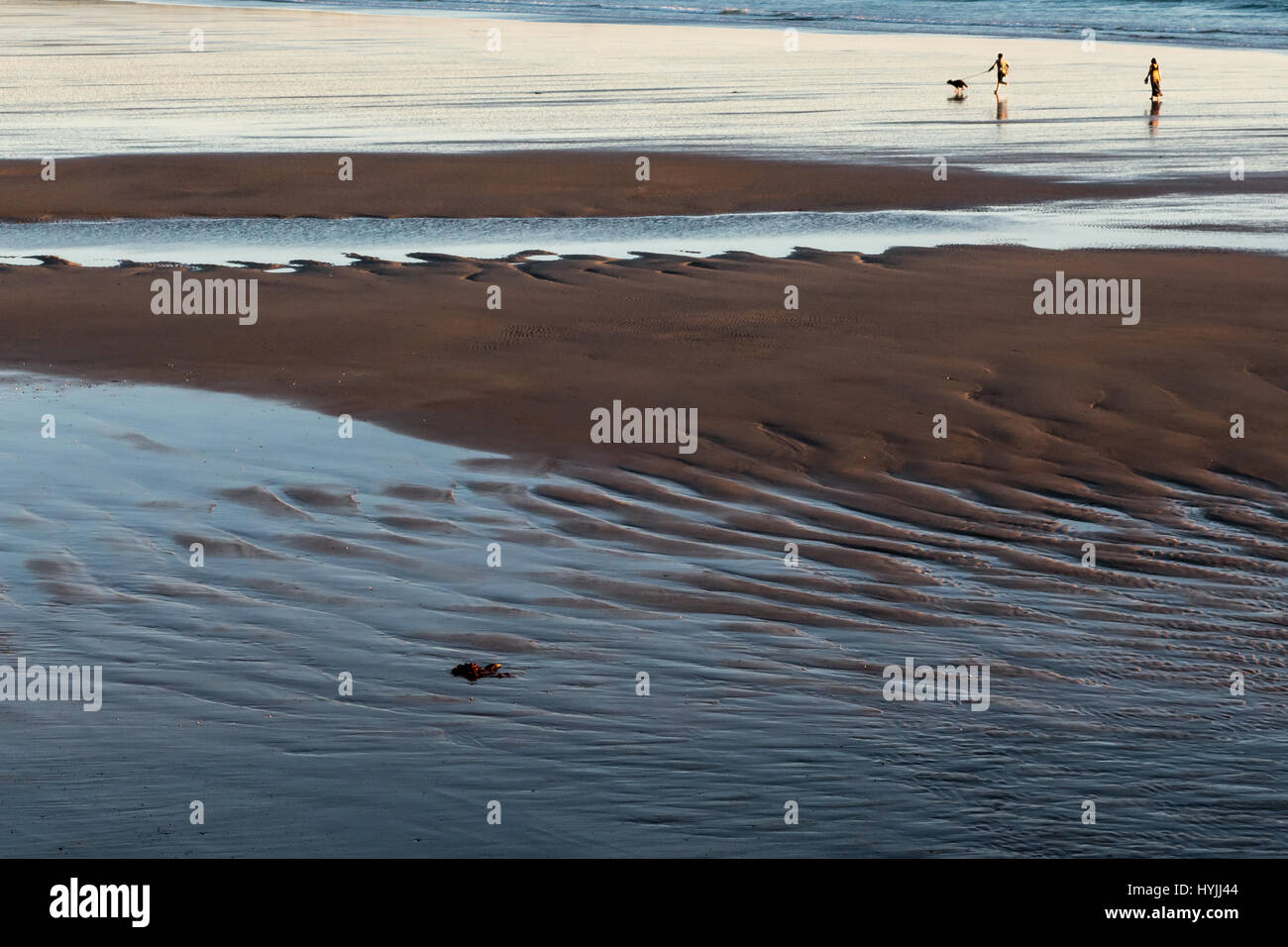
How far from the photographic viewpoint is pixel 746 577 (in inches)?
268

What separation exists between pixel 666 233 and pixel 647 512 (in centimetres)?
893

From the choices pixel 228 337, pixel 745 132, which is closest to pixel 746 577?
pixel 228 337

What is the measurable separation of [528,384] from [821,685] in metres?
4.91

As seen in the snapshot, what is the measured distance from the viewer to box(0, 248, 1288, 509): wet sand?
875 cm

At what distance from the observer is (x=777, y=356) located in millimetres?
10852

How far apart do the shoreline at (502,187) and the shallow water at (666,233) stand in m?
0.54
